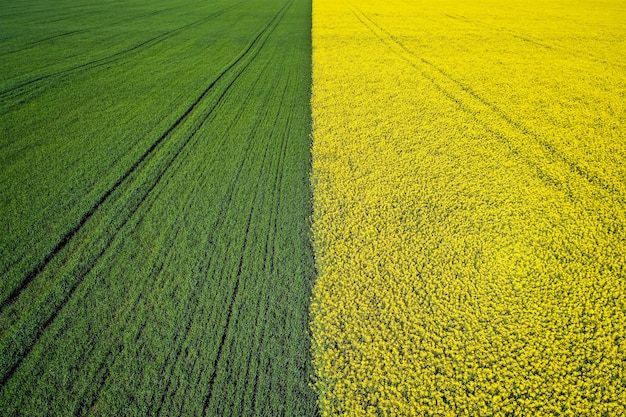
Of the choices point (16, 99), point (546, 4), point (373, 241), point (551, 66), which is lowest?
point (373, 241)

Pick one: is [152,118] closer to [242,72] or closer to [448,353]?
[242,72]

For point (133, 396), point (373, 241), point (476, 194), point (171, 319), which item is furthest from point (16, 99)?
point (476, 194)

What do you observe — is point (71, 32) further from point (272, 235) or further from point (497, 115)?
point (497, 115)

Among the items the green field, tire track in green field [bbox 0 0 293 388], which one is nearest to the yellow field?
the green field

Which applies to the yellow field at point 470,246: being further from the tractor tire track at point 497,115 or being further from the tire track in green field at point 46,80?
the tire track in green field at point 46,80

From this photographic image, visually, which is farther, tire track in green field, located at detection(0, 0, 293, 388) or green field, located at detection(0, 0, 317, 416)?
tire track in green field, located at detection(0, 0, 293, 388)

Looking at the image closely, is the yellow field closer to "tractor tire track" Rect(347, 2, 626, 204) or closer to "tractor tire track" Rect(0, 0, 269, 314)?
"tractor tire track" Rect(347, 2, 626, 204)

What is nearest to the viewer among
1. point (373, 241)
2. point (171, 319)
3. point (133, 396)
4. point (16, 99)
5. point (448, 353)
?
point (133, 396)
